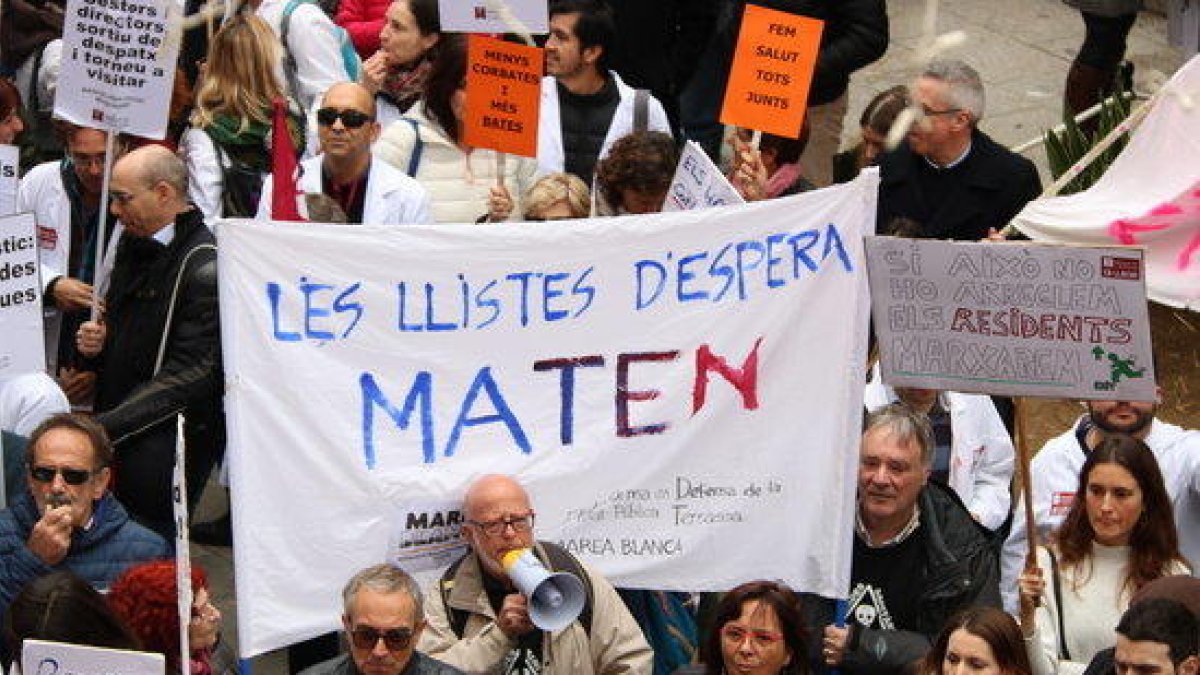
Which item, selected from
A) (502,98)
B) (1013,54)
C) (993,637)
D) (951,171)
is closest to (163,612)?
(993,637)

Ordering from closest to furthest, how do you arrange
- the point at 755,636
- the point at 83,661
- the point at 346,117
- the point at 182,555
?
1. the point at 83,661
2. the point at 182,555
3. the point at 755,636
4. the point at 346,117

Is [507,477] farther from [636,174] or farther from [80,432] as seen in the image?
[636,174]

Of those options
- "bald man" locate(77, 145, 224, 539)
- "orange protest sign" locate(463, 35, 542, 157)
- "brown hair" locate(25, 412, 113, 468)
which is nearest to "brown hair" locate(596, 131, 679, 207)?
"orange protest sign" locate(463, 35, 542, 157)

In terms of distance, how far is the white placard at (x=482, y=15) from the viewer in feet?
38.5

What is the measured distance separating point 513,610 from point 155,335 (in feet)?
7.16

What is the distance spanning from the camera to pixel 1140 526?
9.59 meters

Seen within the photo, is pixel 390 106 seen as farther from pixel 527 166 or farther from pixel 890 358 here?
pixel 890 358

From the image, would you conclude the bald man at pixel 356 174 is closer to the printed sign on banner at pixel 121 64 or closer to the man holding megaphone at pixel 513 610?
the printed sign on banner at pixel 121 64

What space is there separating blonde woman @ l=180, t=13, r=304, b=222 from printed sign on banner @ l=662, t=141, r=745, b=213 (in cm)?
198

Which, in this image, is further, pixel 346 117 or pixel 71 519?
pixel 346 117

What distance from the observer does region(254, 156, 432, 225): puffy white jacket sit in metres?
11.5

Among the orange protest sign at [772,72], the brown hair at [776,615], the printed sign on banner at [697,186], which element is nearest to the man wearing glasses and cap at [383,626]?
the brown hair at [776,615]

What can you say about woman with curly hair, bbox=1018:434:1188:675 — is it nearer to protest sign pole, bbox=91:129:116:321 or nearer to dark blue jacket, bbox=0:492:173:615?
dark blue jacket, bbox=0:492:173:615

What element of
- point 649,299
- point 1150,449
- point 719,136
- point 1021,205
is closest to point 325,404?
point 649,299
